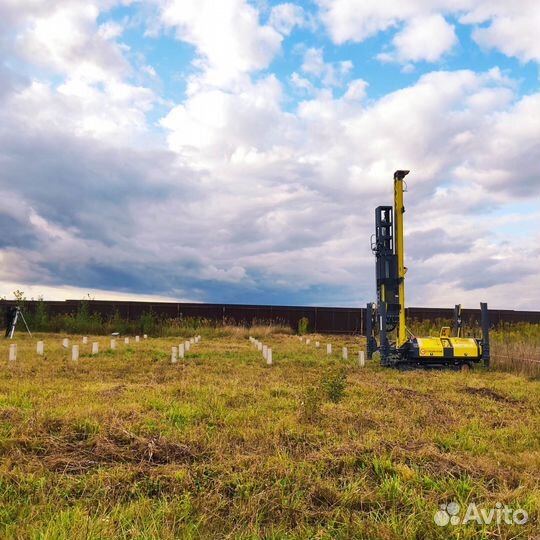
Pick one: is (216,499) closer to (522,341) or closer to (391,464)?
(391,464)

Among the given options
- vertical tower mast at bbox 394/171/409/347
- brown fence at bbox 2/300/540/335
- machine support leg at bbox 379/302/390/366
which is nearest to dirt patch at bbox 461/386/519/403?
machine support leg at bbox 379/302/390/366

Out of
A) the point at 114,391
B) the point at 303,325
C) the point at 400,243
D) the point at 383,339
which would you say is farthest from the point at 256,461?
the point at 303,325

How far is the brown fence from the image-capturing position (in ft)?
119

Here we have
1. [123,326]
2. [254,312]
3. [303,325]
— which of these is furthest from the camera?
[254,312]

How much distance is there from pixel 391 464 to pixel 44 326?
30158 mm

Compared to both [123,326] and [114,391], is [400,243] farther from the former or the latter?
[123,326]

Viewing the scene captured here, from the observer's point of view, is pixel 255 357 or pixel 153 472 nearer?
pixel 153 472

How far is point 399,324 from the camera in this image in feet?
53.6

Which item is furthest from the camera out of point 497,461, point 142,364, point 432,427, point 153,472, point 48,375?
point 142,364

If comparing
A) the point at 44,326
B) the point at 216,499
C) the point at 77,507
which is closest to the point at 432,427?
the point at 216,499

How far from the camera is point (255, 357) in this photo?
1748cm

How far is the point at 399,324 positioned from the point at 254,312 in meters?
21.7

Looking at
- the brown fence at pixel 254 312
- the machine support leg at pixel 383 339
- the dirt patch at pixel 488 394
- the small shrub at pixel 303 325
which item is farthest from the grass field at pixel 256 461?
the brown fence at pixel 254 312

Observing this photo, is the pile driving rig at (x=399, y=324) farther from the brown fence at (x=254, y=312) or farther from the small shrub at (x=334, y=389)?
the brown fence at (x=254, y=312)
